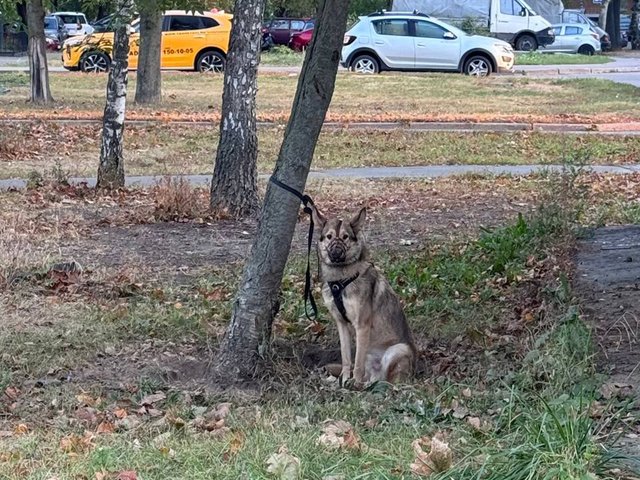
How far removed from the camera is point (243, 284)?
638 centimetres

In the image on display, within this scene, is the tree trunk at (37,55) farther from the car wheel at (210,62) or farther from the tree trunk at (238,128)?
the tree trunk at (238,128)

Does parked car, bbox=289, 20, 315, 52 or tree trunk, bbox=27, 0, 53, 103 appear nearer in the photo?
tree trunk, bbox=27, 0, 53, 103

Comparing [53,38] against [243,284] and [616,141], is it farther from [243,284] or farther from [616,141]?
[243,284]

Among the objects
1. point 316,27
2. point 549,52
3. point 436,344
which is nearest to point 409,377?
point 436,344

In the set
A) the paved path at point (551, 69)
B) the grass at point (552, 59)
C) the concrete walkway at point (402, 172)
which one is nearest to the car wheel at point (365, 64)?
the paved path at point (551, 69)

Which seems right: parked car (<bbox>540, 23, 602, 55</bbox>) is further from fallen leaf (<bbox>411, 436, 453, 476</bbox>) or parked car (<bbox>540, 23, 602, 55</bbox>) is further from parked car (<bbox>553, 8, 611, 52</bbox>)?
fallen leaf (<bbox>411, 436, 453, 476</bbox>)

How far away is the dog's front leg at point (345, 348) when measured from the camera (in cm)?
638

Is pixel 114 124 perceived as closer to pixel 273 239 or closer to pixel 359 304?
pixel 273 239

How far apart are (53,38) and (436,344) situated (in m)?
45.9

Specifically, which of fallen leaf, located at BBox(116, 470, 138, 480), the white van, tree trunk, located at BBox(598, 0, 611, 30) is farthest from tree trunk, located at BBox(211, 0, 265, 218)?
tree trunk, located at BBox(598, 0, 611, 30)

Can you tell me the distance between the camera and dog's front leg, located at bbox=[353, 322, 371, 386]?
6.24 meters

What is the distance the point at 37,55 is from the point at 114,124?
969 cm

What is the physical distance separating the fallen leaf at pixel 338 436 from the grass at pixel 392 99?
544 inches

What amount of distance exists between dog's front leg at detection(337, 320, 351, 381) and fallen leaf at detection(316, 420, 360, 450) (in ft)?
3.77
